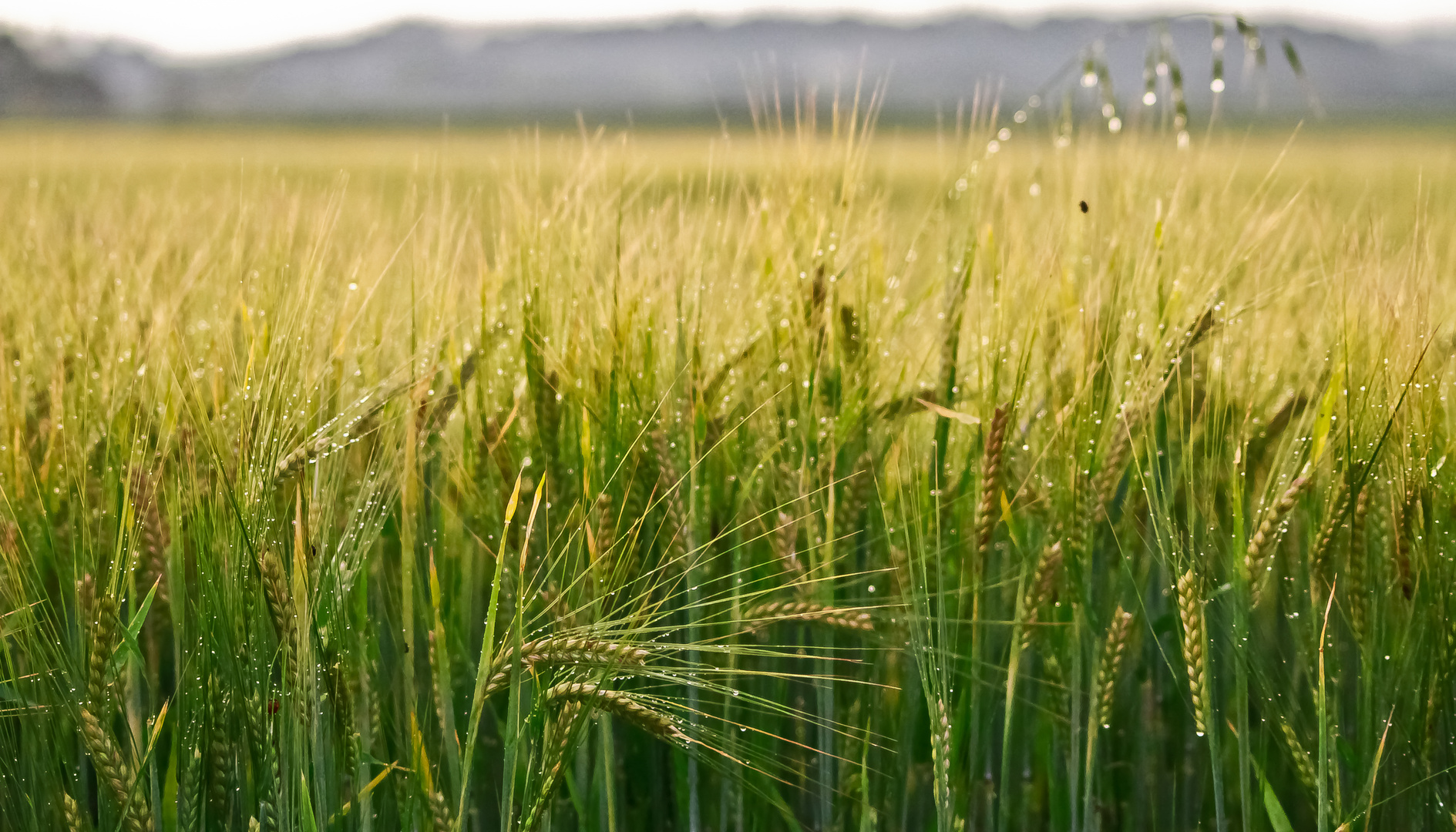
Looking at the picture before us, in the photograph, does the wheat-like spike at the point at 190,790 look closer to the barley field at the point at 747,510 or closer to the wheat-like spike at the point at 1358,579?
the barley field at the point at 747,510

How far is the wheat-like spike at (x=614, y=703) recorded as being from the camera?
2.83 feet

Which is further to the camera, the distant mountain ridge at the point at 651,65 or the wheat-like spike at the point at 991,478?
the distant mountain ridge at the point at 651,65

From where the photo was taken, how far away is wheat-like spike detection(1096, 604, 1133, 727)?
1084 millimetres

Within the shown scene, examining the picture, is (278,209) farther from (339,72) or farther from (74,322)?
(339,72)

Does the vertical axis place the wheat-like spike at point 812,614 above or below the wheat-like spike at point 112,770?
above

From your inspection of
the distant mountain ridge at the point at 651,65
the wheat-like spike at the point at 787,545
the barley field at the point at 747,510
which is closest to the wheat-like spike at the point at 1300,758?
the barley field at the point at 747,510

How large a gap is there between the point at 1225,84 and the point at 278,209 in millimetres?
1277

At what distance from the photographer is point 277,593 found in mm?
901

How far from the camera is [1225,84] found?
1.51 m

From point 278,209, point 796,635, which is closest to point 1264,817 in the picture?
point 796,635

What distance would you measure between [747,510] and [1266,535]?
549 millimetres

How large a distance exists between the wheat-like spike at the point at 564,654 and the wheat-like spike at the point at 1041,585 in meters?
0.44

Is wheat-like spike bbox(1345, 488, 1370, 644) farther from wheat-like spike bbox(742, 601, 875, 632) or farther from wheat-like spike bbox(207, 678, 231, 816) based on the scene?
wheat-like spike bbox(207, 678, 231, 816)

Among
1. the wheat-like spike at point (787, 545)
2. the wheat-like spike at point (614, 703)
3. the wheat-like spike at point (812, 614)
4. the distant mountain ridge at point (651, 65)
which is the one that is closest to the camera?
the wheat-like spike at point (614, 703)
